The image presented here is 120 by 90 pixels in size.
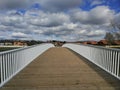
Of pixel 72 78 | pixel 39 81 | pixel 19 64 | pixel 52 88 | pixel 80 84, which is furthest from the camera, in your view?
pixel 19 64

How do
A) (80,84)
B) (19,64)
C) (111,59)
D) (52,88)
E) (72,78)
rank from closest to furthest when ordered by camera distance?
1. (52,88)
2. (80,84)
3. (72,78)
4. (111,59)
5. (19,64)

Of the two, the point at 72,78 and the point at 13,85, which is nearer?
the point at 13,85

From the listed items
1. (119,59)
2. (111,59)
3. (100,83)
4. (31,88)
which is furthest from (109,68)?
(31,88)

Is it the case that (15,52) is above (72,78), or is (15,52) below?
above

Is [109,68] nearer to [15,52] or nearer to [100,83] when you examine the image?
[100,83]

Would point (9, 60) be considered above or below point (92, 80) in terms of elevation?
above

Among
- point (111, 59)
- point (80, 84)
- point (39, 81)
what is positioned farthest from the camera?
point (111, 59)

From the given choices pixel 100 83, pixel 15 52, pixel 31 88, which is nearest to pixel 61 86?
pixel 31 88

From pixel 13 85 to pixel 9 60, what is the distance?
0.93 m

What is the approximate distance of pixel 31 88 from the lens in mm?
5223

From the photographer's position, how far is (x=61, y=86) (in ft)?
17.7

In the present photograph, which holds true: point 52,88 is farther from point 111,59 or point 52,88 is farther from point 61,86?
point 111,59

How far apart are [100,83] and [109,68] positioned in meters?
1.63

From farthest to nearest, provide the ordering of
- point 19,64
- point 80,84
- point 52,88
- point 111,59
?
1. point 19,64
2. point 111,59
3. point 80,84
4. point 52,88
